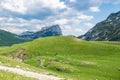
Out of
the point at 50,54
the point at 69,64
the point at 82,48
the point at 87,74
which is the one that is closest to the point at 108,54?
the point at 82,48

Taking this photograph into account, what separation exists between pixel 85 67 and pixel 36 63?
13367mm

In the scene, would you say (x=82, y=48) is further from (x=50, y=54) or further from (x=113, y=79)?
(x=113, y=79)

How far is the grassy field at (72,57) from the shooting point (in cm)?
7762

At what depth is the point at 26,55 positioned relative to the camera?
112 meters

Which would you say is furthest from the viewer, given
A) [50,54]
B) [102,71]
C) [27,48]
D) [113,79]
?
[27,48]

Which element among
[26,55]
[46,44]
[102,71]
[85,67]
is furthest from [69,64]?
[46,44]

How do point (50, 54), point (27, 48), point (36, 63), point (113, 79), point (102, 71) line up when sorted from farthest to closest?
point (27, 48), point (50, 54), point (36, 63), point (102, 71), point (113, 79)

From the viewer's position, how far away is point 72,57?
10194 cm

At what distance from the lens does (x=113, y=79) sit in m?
73.6

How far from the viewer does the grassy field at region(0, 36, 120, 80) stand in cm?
7762

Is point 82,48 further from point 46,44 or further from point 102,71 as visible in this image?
point 102,71

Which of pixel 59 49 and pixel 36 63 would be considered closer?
pixel 36 63

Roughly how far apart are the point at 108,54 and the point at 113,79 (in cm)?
3880

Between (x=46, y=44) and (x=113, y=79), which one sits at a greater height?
(x=46, y=44)
